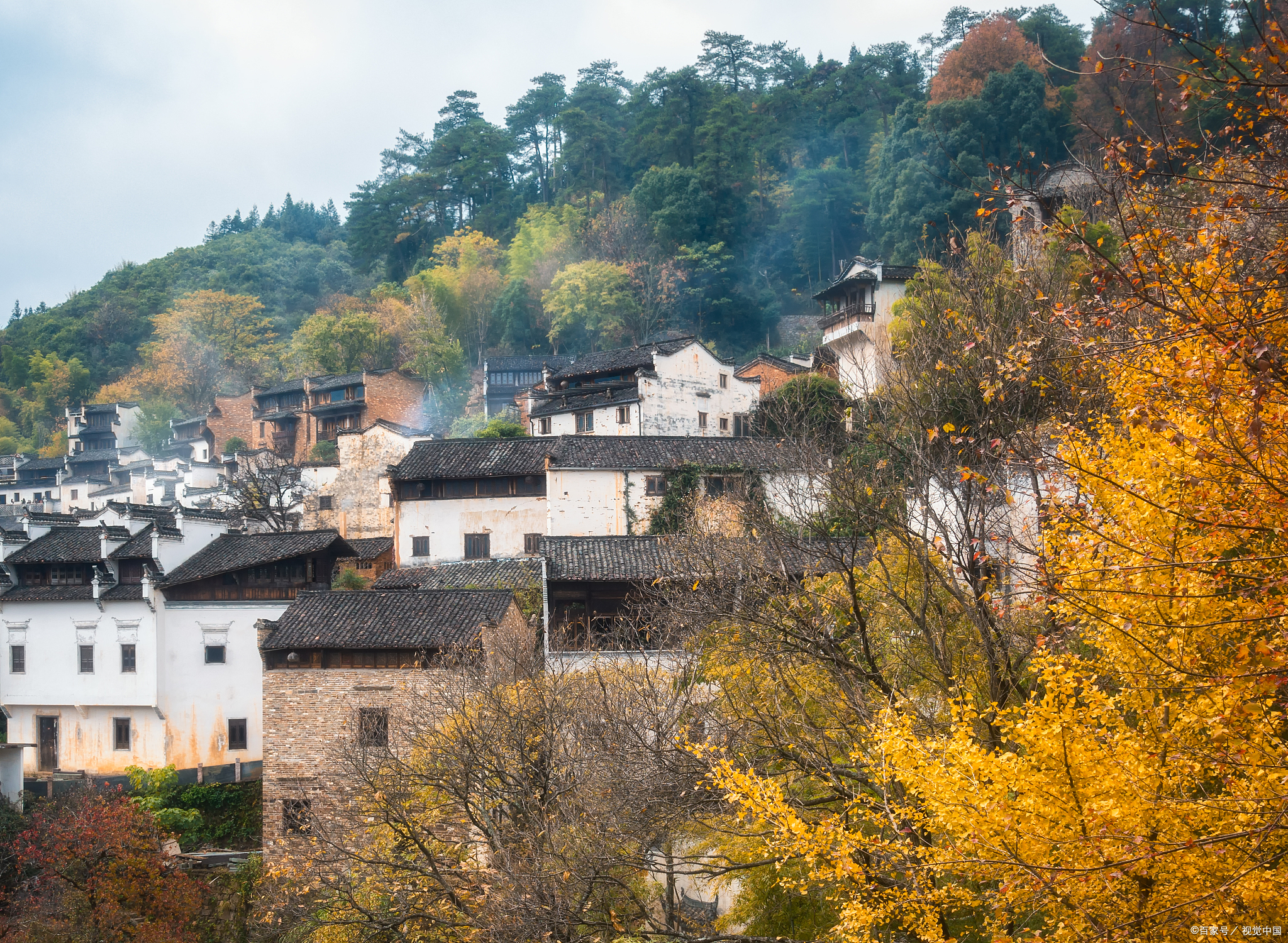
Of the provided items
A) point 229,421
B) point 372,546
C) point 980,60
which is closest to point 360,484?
point 372,546

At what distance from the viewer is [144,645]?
93.2 ft

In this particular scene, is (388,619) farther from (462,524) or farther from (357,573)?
(357,573)

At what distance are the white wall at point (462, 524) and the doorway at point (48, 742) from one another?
1184cm

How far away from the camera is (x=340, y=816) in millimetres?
20766

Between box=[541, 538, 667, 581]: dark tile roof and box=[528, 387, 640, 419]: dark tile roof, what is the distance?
12327 millimetres

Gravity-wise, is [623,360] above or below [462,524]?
above

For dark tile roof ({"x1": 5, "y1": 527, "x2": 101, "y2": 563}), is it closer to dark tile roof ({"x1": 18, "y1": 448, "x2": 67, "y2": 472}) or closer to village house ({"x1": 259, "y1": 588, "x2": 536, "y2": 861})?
village house ({"x1": 259, "y1": 588, "x2": 536, "y2": 861})

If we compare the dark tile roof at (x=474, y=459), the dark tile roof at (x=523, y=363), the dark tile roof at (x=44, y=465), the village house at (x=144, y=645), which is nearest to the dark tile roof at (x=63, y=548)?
the village house at (x=144, y=645)

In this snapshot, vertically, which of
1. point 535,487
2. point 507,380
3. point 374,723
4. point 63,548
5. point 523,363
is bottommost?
point 374,723

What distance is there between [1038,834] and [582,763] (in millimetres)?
9611

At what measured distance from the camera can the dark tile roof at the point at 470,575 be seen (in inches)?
1061

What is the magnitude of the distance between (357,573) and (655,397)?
45.4 feet

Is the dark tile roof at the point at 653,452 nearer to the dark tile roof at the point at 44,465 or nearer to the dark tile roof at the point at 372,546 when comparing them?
the dark tile roof at the point at 372,546

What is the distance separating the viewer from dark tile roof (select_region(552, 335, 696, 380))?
129 feet
